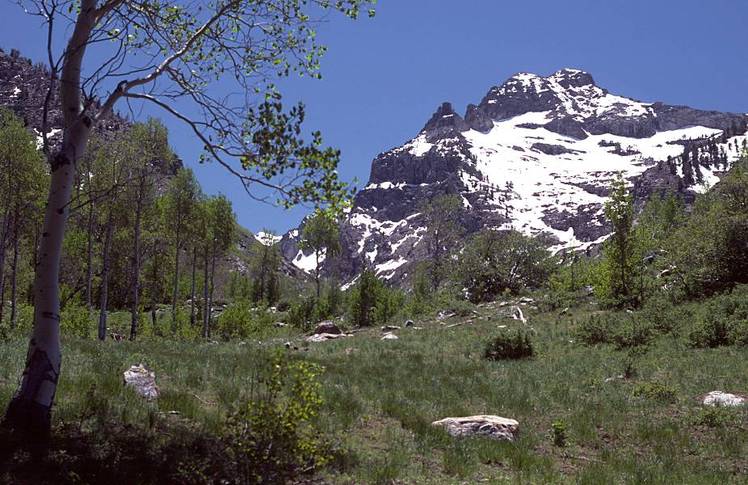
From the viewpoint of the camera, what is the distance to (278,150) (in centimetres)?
728

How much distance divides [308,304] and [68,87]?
41691mm

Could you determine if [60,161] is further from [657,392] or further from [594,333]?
[594,333]

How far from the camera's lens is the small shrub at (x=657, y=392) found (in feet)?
40.8

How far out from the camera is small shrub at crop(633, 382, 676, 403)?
40.8ft

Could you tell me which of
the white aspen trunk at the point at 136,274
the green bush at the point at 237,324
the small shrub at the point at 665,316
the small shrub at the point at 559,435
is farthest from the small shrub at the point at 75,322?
the small shrub at the point at 665,316

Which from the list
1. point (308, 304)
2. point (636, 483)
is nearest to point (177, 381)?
point (636, 483)

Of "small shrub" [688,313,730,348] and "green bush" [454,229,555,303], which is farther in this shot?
"green bush" [454,229,555,303]

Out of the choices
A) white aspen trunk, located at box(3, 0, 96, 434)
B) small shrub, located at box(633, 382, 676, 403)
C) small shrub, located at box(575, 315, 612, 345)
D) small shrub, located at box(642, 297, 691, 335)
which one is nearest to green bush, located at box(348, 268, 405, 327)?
small shrub, located at box(575, 315, 612, 345)

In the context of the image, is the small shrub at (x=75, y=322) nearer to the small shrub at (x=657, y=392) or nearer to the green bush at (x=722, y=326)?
the small shrub at (x=657, y=392)

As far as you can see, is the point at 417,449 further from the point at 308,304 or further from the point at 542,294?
the point at 308,304

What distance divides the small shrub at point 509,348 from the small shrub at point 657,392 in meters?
6.55

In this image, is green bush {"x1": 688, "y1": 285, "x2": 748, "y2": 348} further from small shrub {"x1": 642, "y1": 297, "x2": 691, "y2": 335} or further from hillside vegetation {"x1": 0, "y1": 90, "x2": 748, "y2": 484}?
small shrub {"x1": 642, "y1": 297, "x2": 691, "y2": 335}

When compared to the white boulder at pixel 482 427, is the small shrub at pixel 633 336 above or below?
above

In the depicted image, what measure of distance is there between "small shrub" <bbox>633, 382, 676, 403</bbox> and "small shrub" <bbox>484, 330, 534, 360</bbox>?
655cm
